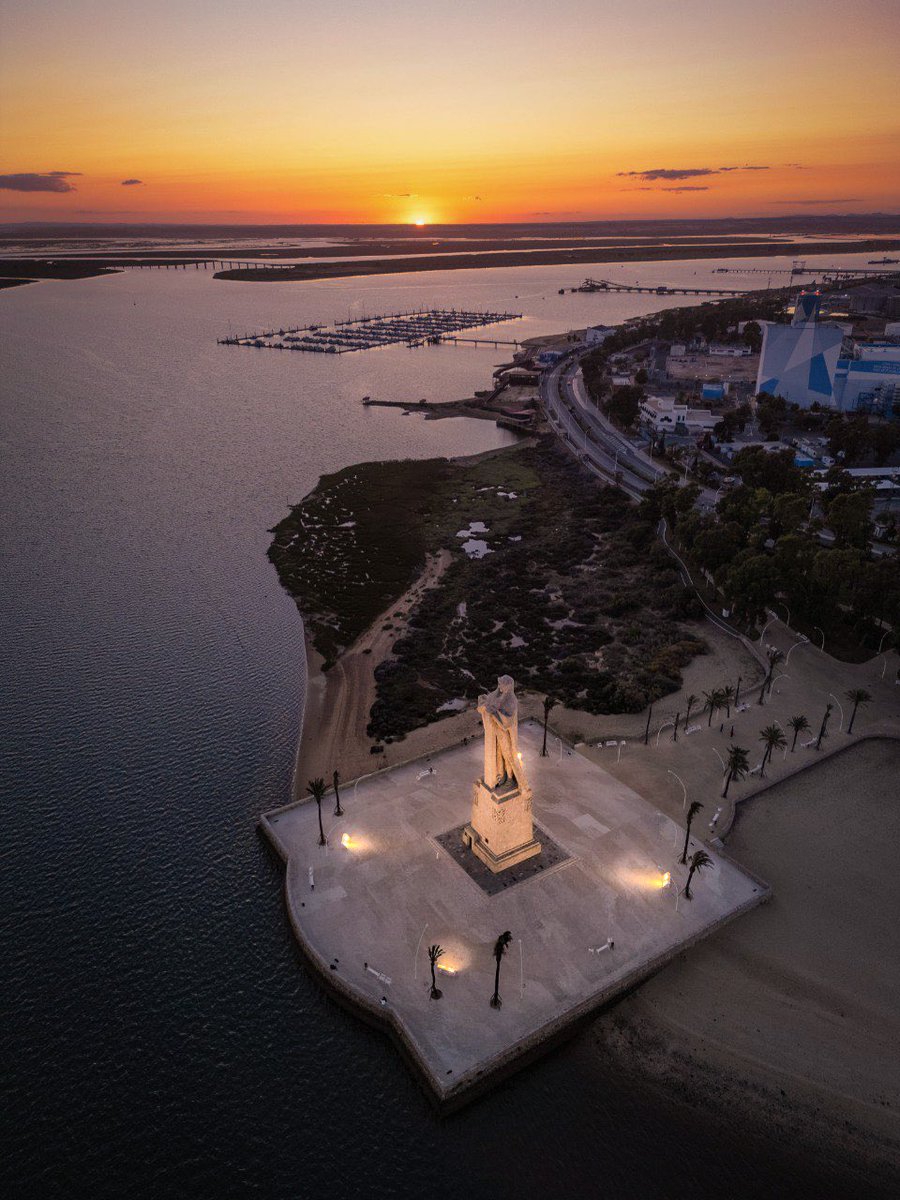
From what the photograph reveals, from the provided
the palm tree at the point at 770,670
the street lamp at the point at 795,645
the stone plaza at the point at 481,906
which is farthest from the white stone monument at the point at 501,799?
the street lamp at the point at 795,645

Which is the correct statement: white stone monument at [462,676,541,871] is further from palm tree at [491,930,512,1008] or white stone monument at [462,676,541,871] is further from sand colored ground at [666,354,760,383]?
sand colored ground at [666,354,760,383]

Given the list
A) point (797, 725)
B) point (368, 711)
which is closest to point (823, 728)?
point (797, 725)

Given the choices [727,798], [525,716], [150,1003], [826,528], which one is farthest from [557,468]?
[150,1003]

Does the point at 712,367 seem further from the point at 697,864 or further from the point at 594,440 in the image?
the point at 697,864

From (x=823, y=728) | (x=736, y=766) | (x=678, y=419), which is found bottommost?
(x=823, y=728)

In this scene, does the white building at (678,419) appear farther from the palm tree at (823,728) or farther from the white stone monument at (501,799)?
the white stone monument at (501,799)

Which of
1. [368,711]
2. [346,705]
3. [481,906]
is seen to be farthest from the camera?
[346,705]
